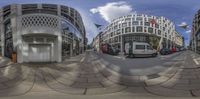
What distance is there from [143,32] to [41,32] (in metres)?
0.77

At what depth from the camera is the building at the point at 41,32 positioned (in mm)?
1349

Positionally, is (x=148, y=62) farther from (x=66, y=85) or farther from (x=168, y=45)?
(x=66, y=85)

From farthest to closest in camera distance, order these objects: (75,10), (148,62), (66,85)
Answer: (66,85) < (148,62) < (75,10)

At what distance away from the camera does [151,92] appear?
182cm

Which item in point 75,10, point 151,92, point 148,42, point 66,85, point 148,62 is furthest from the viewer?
point 66,85

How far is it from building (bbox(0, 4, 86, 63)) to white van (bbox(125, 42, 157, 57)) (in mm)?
416

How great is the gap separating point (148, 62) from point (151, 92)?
34cm

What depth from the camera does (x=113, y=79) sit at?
6.59 ft

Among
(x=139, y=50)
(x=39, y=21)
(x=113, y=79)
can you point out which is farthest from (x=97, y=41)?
(x=113, y=79)

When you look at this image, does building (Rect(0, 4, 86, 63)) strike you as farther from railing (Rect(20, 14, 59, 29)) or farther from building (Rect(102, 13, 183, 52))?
building (Rect(102, 13, 183, 52))

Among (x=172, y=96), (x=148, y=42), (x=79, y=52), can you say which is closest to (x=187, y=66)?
(x=172, y=96)

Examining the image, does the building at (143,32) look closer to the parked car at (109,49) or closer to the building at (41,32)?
the parked car at (109,49)

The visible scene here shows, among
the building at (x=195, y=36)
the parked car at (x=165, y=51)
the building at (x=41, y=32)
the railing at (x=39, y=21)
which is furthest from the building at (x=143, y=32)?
the railing at (x=39, y=21)

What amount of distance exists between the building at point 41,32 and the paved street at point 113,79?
17 centimetres
